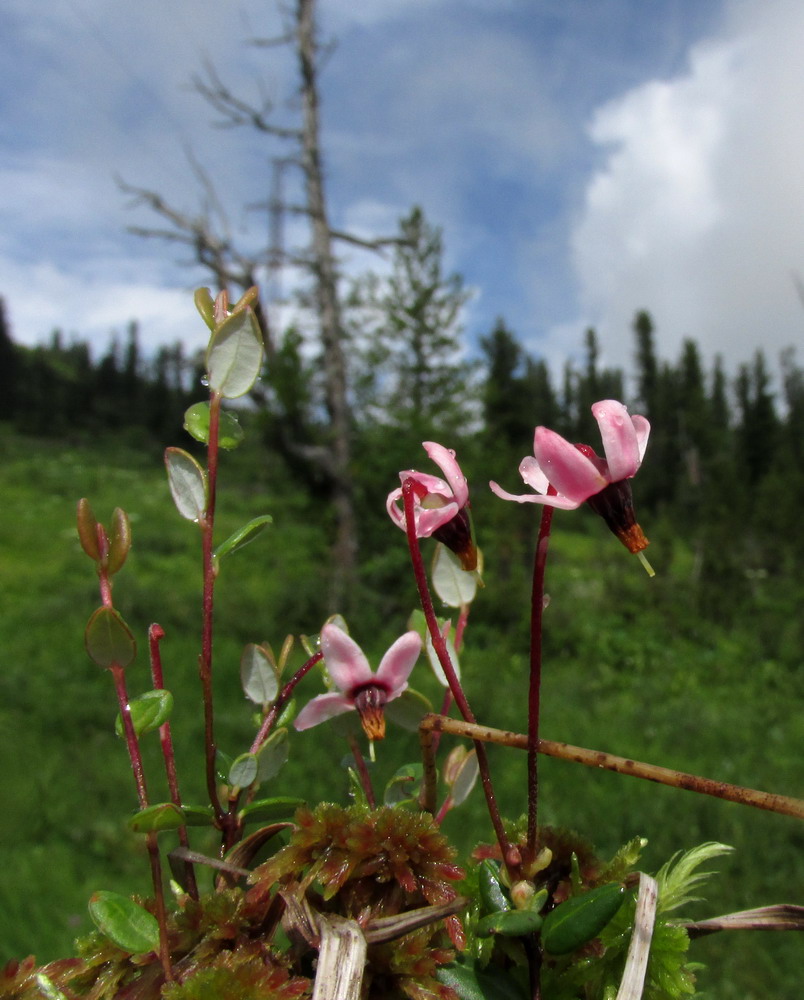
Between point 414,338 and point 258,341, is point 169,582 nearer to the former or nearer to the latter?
point 414,338

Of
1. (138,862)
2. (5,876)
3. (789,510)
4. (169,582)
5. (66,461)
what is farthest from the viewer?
(66,461)

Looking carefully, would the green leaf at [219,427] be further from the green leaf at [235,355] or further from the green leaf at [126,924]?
the green leaf at [126,924]

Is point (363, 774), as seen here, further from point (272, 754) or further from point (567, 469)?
point (567, 469)

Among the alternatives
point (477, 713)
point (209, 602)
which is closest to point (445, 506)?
point (209, 602)

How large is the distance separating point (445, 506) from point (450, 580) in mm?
117

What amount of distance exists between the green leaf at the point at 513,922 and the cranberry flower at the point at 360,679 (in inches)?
3.2

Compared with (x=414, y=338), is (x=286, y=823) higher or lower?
lower

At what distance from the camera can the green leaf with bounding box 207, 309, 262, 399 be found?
331mm

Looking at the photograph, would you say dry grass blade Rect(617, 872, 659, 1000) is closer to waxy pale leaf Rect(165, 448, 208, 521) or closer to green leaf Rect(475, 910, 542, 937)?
green leaf Rect(475, 910, 542, 937)

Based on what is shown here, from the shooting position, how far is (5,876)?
82.9 inches

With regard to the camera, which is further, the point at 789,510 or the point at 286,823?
the point at 789,510

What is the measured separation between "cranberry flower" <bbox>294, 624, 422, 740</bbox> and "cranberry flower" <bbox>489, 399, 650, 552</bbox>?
0.09 metres

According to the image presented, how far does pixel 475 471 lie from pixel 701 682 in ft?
9.17

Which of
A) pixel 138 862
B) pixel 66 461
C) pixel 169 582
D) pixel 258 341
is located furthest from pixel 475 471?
pixel 66 461
